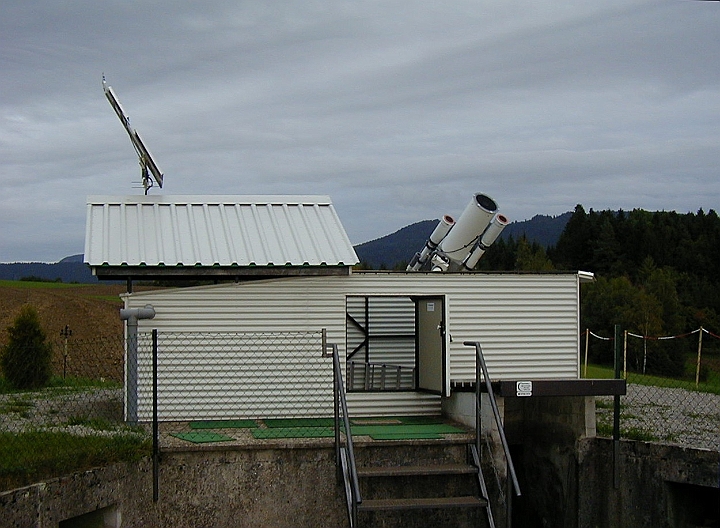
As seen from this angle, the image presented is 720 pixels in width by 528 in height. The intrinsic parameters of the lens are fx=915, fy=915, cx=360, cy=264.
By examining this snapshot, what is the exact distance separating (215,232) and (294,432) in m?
3.74

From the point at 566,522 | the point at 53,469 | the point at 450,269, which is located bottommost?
the point at 566,522

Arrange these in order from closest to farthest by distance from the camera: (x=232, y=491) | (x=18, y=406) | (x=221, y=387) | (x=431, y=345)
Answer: (x=232, y=491) < (x=221, y=387) < (x=431, y=345) < (x=18, y=406)

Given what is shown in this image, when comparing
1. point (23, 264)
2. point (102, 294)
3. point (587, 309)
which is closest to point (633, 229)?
point (587, 309)

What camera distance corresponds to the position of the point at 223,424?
39.1 feet

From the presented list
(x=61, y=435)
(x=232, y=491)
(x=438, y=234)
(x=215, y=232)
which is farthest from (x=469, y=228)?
(x=61, y=435)

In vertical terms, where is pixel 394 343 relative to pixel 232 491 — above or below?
above

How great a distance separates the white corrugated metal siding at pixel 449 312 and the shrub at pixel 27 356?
5.93 metres

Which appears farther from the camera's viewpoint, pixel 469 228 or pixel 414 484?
pixel 469 228

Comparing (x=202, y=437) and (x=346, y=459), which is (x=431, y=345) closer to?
(x=346, y=459)

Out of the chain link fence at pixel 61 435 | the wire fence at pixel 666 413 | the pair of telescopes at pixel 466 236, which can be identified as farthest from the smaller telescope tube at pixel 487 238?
the chain link fence at pixel 61 435

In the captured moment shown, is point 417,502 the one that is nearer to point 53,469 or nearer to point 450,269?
point 53,469

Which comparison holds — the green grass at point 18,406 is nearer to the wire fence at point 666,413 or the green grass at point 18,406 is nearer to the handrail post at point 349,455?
the handrail post at point 349,455

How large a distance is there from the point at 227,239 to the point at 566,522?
603 centimetres

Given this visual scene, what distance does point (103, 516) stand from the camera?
9062 mm
